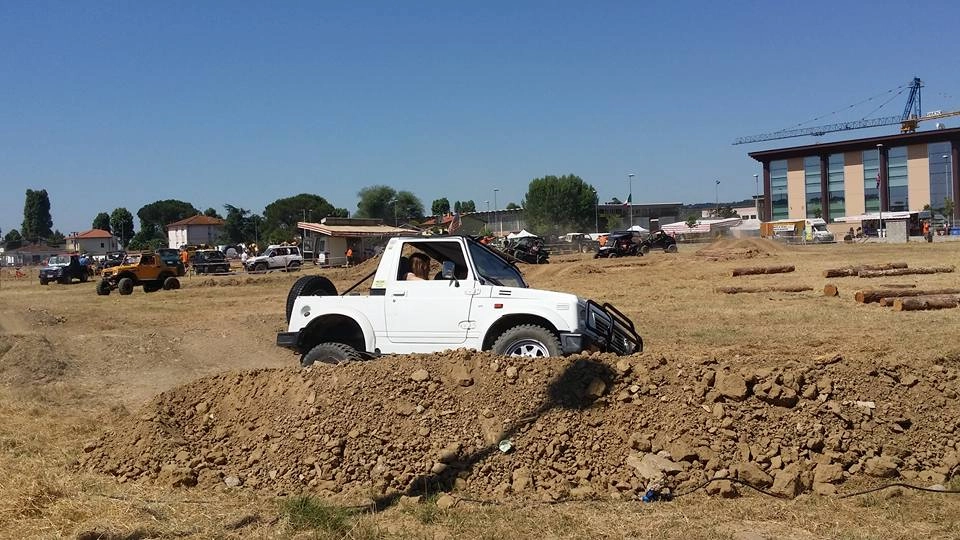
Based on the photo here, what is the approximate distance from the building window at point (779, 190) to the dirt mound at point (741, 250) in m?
61.2

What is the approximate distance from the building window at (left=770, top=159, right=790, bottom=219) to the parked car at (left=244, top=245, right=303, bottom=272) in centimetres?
7232

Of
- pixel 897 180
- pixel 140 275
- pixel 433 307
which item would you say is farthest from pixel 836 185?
pixel 433 307

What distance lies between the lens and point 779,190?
107 metres

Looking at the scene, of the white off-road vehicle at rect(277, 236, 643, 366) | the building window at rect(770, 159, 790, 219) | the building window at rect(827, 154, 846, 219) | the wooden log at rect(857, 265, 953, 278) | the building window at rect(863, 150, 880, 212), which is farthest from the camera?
the building window at rect(770, 159, 790, 219)

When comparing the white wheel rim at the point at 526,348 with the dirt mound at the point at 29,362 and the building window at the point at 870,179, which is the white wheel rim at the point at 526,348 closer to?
the dirt mound at the point at 29,362

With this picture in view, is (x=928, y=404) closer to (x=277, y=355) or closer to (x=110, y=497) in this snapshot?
(x=110, y=497)

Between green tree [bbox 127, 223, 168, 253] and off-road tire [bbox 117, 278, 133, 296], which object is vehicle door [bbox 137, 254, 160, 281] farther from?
green tree [bbox 127, 223, 168, 253]

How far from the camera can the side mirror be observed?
9.52 m

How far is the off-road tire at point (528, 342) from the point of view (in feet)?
28.6

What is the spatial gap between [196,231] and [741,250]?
4193 inches

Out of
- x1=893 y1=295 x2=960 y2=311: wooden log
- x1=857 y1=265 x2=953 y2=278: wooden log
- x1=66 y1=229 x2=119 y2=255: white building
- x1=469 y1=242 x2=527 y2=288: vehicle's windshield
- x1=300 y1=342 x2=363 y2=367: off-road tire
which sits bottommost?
x1=893 y1=295 x2=960 y2=311: wooden log

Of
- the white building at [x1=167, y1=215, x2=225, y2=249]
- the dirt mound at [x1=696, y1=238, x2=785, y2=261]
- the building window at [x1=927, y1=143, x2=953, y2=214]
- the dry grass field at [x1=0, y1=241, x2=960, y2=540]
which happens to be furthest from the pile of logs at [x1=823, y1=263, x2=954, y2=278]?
the white building at [x1=167, y1=215, x2=225, y2=249]

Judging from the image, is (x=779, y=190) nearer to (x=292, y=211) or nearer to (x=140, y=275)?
(x=292, y=211)

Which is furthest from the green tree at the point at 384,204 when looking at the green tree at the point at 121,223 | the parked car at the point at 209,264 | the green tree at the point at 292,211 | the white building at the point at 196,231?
the parked car at the point at 209,264
